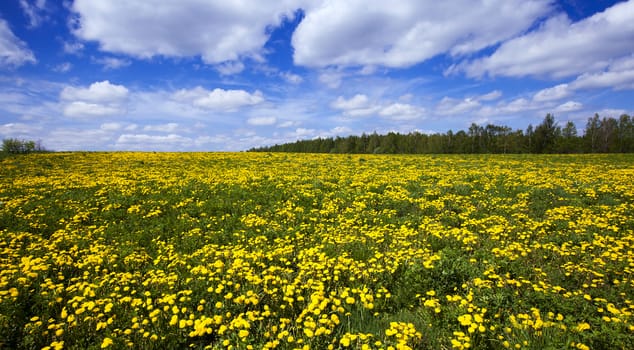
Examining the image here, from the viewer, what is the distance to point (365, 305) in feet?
14.7

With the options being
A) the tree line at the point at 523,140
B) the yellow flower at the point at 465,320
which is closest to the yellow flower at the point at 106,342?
the yellow flower at the point at 465,320

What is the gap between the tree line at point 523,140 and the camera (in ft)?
239

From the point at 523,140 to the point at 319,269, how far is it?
92.2m

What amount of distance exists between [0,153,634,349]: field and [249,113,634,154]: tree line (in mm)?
78061

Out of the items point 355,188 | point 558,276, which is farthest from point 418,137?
point 558,276

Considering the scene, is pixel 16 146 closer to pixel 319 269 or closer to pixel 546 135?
pixel 319 269

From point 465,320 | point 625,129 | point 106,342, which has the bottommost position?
point 106,342

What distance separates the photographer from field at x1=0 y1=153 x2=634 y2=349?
4098 millimetres

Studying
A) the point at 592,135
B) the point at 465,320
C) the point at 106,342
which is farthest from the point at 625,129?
the point at 106,342

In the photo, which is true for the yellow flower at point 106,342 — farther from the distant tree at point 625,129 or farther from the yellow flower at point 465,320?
the distant tree at point 625,129

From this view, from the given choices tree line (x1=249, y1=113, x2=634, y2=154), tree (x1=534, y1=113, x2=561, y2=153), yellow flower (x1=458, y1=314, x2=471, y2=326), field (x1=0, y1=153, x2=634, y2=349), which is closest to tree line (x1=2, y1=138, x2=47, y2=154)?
field (x1=0, y1=153, x2=634, y2=349)

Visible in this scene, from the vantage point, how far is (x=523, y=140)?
254 feet

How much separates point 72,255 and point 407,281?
7.90 m

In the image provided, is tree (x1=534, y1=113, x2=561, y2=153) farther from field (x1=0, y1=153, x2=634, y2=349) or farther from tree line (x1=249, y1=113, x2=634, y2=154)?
field (x1=0, y1=153, x2=634, y2=349)
